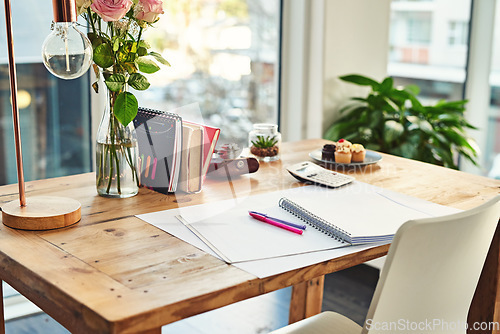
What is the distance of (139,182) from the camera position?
1546 mm

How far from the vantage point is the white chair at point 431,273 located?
0.92m

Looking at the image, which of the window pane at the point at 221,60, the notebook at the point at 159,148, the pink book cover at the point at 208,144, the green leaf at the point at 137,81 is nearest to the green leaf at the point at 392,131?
the window pane at the point at 221,60

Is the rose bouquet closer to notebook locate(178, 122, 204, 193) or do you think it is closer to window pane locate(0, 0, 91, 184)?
notebook locate(178, 122, 204, 193)

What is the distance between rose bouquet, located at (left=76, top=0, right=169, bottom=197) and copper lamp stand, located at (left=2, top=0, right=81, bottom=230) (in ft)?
0.52

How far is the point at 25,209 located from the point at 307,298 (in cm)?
104

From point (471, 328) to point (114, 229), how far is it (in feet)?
3.43

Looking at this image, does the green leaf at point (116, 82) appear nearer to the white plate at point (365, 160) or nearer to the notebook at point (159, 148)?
the notebook at point (159, 148)

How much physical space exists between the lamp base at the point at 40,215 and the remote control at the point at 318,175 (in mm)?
616

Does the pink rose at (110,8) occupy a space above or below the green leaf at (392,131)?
above

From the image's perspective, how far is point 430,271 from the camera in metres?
0.99

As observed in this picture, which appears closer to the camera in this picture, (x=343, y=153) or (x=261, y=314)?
(x=343, y=153)

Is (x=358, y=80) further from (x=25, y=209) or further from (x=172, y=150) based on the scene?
(x=25, y=209)

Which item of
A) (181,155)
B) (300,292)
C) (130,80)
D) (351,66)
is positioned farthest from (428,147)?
(130,80)

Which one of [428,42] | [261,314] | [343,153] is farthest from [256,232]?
[428,42]
